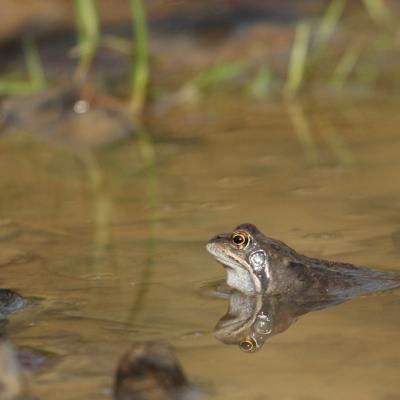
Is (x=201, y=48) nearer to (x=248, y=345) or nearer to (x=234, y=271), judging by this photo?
(x=234, y=271)

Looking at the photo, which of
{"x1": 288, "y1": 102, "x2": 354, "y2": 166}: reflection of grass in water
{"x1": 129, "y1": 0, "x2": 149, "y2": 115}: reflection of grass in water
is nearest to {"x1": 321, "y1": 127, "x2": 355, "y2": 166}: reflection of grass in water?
{"x1": 288, "y1": 102, "x2": 354, "y2": 166}: reflection of grass in water

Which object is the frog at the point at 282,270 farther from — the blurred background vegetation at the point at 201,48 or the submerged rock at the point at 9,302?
the blurred background vegetation at the point at 201,48

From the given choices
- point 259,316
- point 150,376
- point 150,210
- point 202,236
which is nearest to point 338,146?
point 150,210

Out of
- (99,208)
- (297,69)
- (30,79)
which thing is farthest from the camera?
(30,79)

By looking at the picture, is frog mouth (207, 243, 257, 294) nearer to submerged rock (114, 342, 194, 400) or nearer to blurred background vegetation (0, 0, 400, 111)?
submerged rock (114, 342, 194, 400)

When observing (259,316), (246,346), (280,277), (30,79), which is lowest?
(246,346)

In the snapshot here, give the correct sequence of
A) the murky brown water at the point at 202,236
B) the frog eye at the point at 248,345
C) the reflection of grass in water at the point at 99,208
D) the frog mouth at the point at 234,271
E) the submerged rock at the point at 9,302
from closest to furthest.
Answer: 1. the murky brown water at the point at 202,236
2. the frog eye at the point at 248,345
3. the submerged rock at the point at 9,302
4. the frog mouth at the point at 234,271
5. the reflection of grass in water at the point at 99,208

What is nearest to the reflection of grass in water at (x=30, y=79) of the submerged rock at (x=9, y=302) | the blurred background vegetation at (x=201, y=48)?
the blurred background vegetation at (x=201, y=48)
